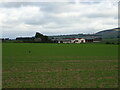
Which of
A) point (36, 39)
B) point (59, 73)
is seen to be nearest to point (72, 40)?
point (36, 39)

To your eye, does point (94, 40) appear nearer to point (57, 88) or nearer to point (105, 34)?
point (105, 34)

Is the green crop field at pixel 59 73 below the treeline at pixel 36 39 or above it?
below

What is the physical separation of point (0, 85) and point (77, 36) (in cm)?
12733

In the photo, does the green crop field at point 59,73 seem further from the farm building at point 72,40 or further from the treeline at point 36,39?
the farm building at point 72,40

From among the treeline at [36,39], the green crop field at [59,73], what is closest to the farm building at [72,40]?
the treeline at [36,39]

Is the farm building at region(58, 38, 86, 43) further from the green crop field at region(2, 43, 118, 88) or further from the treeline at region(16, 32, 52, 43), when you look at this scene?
the green crop field at region(2, 43, 118, 88)

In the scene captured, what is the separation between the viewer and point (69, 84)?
38.2 ft

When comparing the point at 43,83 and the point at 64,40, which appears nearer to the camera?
the point at 43,83

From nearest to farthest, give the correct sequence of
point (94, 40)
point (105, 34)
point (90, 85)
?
1. point (90, 85)
2. point (94, 40)
3. point (105, 34)

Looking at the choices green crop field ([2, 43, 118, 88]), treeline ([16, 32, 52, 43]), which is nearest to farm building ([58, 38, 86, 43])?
treeline ([16, 32, 52, 43])

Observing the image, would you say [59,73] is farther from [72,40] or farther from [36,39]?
Result: [72,40]

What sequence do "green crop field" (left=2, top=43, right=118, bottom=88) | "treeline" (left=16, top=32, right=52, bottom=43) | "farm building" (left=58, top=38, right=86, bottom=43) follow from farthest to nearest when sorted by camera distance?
"farm building" (left=58, top=38, right=86, bottom=43) → "treeline" (left=16, top=32, right=52, bottom=43) → "green crop field" (left=2, top=43, right=118, bottom=88)

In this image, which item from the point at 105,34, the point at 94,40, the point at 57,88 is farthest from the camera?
the point at 105,34

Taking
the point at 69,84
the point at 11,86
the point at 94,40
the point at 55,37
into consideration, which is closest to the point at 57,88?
the point at 69,84
